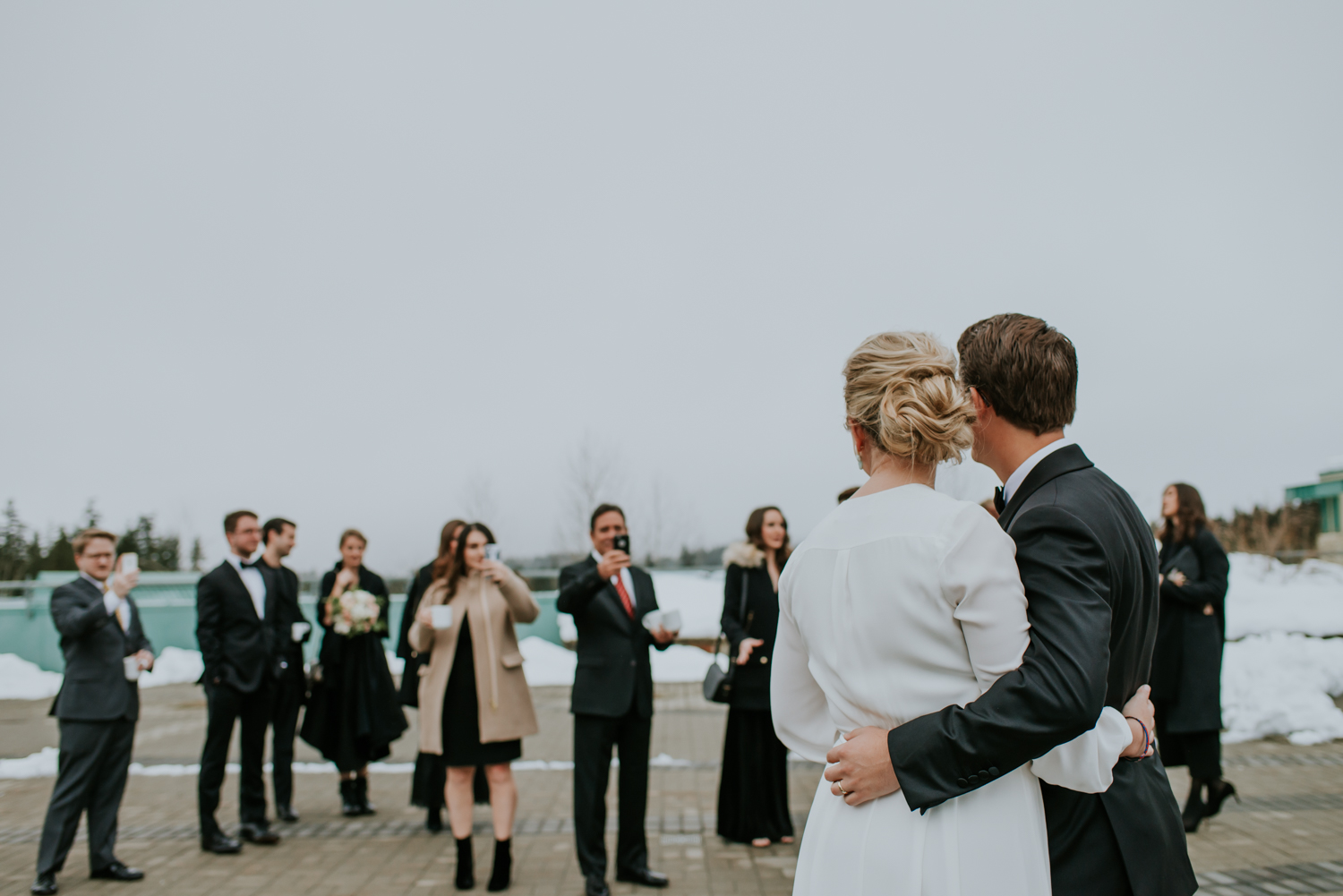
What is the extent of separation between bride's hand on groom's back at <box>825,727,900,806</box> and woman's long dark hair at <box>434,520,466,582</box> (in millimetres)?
4299

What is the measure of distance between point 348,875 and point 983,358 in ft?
17.8

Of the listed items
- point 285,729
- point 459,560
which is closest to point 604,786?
point 459,560

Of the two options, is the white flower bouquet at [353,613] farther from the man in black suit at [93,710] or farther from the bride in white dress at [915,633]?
the bride in white dress at [915,633]

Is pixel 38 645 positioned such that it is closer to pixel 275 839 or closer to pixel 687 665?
pixel 687 665

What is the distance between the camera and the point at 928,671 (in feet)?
6.03

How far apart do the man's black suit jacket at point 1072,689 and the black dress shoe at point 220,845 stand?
19.7ft

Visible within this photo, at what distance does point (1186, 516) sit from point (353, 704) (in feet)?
21.8

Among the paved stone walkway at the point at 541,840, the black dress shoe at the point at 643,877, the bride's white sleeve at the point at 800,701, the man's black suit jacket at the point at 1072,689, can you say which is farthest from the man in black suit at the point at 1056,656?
the black dress shoe at the point at 643,877

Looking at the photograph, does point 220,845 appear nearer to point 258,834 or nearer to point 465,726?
point 258,834

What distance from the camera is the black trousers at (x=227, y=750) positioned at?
6338 millimetres

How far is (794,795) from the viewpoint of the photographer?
7660 millimetres

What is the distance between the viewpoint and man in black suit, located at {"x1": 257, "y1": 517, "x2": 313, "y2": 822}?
23.7 ft

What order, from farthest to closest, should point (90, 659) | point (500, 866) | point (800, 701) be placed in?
point (90, 659) < point (500, 866) < point (800, 701)

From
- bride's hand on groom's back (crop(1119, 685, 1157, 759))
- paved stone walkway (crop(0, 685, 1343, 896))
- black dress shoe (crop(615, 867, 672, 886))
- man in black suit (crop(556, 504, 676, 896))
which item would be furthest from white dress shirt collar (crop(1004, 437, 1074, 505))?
black dress shoe (crop(615, 867, 672, 886))
